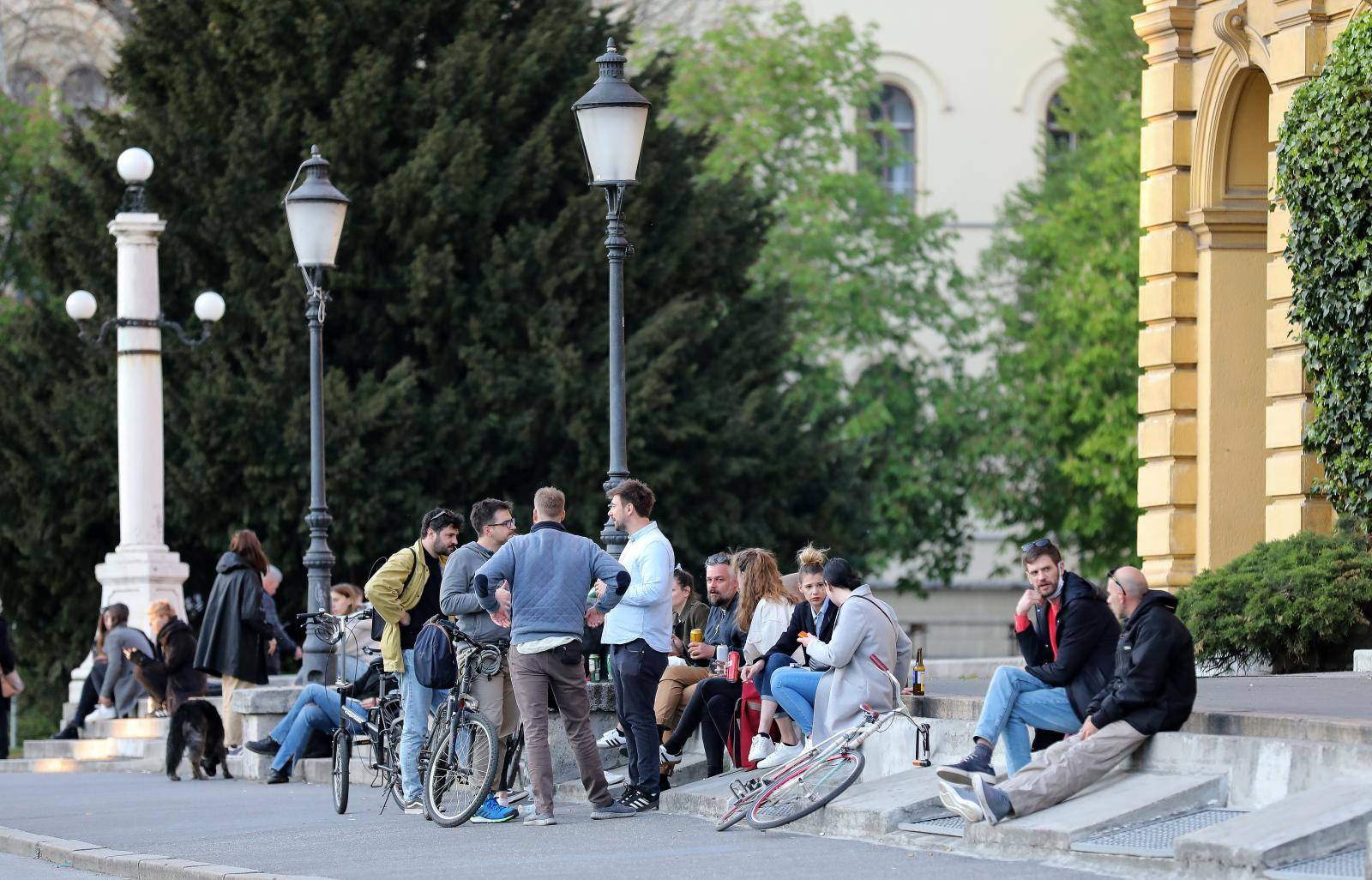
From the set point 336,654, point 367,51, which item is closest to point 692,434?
point 367,51

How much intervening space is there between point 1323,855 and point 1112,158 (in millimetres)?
33980

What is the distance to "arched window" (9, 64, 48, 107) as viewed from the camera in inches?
1869

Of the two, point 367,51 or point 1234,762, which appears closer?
point 1234,762

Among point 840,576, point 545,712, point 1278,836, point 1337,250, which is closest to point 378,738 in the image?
point 545,712

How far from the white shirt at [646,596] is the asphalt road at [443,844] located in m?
1.07

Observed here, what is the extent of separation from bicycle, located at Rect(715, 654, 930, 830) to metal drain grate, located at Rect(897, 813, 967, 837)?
600 mm

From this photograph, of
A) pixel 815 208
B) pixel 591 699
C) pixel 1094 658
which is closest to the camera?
pixel 1094 658

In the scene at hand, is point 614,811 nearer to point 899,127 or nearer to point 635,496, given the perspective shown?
point 635,496

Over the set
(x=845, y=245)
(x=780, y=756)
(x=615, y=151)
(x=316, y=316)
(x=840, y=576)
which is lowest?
(x=780, y=756)

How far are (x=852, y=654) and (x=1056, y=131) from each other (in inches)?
1713

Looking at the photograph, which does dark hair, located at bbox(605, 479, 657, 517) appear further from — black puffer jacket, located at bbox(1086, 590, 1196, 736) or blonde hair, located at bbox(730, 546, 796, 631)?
black puffer jacket, located at bbox(1086, 590, 1196, 736)

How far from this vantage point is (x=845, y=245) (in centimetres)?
4409

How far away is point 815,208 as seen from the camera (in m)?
42.9

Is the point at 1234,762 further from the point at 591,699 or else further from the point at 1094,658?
the point at 591,699
